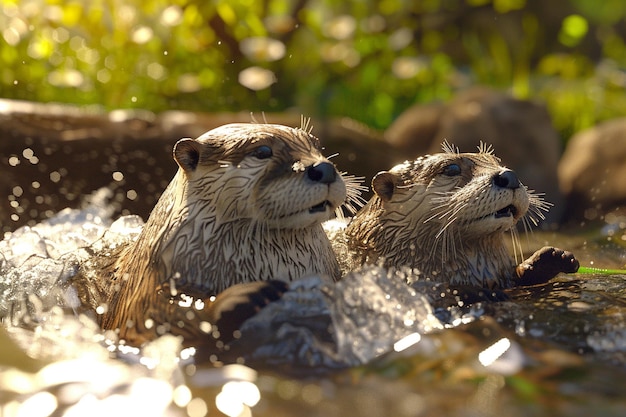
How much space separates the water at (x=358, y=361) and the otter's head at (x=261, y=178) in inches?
10.2

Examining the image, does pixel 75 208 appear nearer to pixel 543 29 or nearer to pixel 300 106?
pixel 300 106

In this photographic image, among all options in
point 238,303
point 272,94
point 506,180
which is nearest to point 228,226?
point 238,303

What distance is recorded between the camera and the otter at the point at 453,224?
3.23 metres

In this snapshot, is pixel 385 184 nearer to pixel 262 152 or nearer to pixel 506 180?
pixel 506 180

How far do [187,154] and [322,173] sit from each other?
1.67 feet

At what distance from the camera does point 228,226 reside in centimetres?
279

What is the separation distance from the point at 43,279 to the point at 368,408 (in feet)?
6.30

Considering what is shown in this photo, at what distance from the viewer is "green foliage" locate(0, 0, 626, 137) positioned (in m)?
7.64

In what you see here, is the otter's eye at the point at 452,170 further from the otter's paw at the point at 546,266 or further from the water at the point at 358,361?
the water at the point at 358,361

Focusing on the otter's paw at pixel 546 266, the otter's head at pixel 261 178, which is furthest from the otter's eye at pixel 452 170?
the otter's head at pixel 261 178

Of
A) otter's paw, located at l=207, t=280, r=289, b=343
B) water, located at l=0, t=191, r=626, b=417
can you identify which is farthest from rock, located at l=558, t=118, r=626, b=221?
otter's paw, located at l=207, t=280, r=289, b=343

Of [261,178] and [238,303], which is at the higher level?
[261,178]

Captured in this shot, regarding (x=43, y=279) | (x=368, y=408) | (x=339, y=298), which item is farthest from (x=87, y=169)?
(x=368, y=408)

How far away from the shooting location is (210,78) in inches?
309
